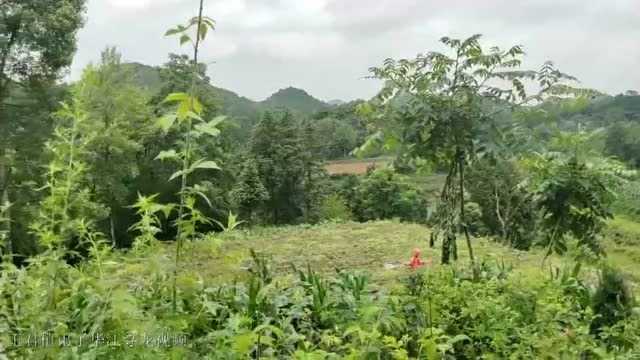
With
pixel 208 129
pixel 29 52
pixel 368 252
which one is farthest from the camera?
pixel 29 52

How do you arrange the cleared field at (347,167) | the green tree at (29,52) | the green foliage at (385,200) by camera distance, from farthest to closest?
1. the cleared field at (347,167)
2. the green foliage at (385,200)
3. the green tree at (29,52)

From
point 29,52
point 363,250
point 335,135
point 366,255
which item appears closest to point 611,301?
point 366,255

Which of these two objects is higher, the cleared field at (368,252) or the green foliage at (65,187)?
the green foliage at (65,187)

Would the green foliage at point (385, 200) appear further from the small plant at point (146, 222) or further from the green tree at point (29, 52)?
the small plant at point (146, 222)

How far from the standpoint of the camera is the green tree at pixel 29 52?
17.7 meters

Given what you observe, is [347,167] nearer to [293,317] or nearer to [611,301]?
[611,301]

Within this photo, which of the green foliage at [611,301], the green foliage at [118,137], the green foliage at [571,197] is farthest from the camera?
the green foliage at [118,137]

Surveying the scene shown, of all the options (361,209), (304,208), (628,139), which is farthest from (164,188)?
(628,139)

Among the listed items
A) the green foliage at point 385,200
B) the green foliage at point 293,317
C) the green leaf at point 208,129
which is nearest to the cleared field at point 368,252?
the green foliage at point 293,317

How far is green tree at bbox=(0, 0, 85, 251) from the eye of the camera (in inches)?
695

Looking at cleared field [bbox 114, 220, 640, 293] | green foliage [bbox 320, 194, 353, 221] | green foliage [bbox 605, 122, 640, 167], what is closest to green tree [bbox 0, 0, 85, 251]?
cleared field [bbox 114, 220, 640, 293]

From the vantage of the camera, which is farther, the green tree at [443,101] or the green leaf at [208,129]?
the green tree at [443,101]

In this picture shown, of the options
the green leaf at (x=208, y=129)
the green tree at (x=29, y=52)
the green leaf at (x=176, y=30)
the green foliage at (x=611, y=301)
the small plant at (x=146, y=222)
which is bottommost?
the green foliage at (x=611, y=301)

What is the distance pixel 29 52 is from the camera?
18484 mm
